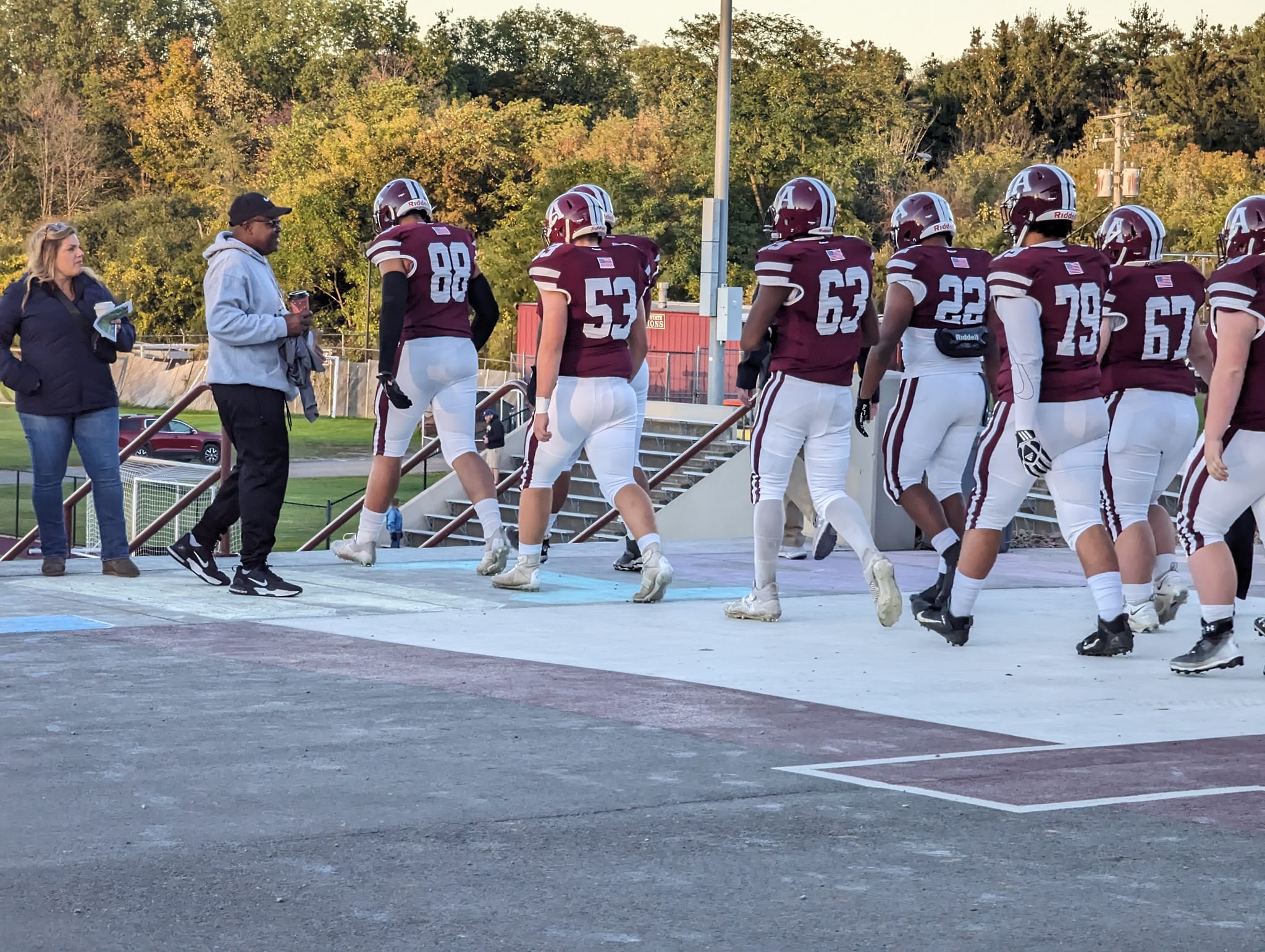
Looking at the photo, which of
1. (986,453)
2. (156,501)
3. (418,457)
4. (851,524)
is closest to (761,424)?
(851,524)

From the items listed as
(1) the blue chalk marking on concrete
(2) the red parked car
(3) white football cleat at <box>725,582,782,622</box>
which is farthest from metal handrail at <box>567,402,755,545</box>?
(2) the red parked car

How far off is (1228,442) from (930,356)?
6.01ft

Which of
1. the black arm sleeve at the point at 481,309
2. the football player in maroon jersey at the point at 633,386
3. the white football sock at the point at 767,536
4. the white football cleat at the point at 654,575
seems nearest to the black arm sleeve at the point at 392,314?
the black arm sleeve at the point at 481,309

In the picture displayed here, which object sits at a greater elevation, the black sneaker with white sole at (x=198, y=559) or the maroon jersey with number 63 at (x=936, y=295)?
the maroon jersey with number 63 at (x=936, y=295)

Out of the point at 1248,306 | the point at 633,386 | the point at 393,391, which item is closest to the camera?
the point at 1248,306

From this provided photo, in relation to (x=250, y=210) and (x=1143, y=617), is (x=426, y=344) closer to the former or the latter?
(x=250, y=210)

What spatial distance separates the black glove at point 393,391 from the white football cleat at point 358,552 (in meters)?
1.07

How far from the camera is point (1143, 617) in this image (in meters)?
8.81

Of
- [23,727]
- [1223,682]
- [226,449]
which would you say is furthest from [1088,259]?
[226,449]

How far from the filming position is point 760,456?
8969mm

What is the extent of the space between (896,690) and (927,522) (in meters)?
2.25

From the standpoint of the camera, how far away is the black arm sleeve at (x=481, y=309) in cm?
1048

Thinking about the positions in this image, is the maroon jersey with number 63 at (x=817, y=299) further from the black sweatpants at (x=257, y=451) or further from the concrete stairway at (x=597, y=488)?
the concrete stairway at (x=597, y=488)

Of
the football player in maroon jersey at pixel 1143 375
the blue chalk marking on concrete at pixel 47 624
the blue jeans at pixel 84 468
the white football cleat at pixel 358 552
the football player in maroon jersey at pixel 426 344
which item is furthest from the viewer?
the white football cleat at pixel 358 552
